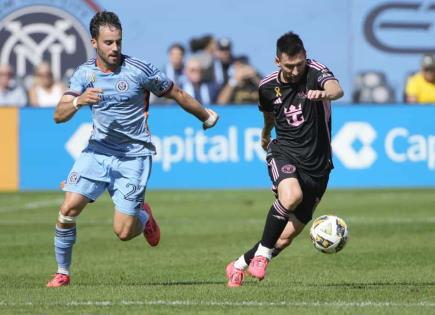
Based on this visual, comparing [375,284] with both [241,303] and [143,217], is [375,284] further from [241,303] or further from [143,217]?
[143,217]

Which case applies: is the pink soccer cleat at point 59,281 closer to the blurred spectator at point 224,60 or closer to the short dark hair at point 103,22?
the short dark hair at point 103,22

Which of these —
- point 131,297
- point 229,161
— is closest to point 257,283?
point 131,297

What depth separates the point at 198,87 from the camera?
75.9 feet

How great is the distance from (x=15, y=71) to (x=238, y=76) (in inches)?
256

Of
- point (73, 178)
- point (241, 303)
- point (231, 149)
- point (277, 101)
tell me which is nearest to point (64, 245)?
point (73, 178)

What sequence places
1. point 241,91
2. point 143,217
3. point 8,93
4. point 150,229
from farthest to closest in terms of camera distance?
point 8,93, point 241,91, point 150,229, point 143,217

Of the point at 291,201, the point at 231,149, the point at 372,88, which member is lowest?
the point at 372,88

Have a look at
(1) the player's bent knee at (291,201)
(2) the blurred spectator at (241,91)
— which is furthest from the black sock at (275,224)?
(2) the blurred spectator at (241,91)

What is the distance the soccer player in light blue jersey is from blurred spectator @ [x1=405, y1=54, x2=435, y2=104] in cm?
1320

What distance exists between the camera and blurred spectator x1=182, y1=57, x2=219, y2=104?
23.1m

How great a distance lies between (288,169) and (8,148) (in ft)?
40.1

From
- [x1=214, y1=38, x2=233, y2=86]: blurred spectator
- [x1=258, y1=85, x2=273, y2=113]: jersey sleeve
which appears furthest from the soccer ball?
[x1=214, y1=38, x2=233, y2=86]: blurred spectator

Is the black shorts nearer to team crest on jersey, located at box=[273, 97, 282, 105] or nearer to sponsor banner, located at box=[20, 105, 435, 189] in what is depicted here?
team crest on jersey, located at box=[273, 97, 282, 105]

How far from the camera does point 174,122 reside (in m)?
21.6
